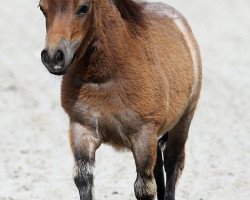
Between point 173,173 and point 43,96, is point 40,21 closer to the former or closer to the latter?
point 43,96

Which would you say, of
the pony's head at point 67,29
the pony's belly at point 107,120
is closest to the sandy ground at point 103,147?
the pony's belly at point 107,120

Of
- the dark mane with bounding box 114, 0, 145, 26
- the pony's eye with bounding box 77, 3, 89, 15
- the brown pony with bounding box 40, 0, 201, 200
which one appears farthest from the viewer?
the dark mane with bounding box 114, 0, 145, 26

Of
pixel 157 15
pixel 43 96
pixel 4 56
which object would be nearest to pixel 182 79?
pixel 157 15

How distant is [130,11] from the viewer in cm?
634

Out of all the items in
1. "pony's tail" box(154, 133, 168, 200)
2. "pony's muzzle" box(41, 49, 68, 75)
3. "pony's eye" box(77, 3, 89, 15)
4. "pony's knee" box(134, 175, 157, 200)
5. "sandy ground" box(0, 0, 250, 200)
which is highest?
"pony's eye" box(77, 3, 89, 15)

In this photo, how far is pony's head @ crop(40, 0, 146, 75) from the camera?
525 centimetres

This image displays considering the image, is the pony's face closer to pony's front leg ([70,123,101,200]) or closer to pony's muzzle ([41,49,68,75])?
pony's muzzle ([41,49,68,75])

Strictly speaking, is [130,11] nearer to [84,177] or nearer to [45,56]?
[45,56]

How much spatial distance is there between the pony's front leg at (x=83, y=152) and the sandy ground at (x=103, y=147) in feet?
7.06

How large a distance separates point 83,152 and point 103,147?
13.4 feet

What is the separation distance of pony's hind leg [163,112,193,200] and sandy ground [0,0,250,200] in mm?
715

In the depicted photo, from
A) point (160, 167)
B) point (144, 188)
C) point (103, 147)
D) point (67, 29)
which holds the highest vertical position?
point (67, 29)

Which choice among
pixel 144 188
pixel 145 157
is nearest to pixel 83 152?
pixel 145 157

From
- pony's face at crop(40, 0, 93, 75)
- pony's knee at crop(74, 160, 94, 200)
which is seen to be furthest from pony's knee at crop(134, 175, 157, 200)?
pony's face at crop(40, 0, 93, 75)
